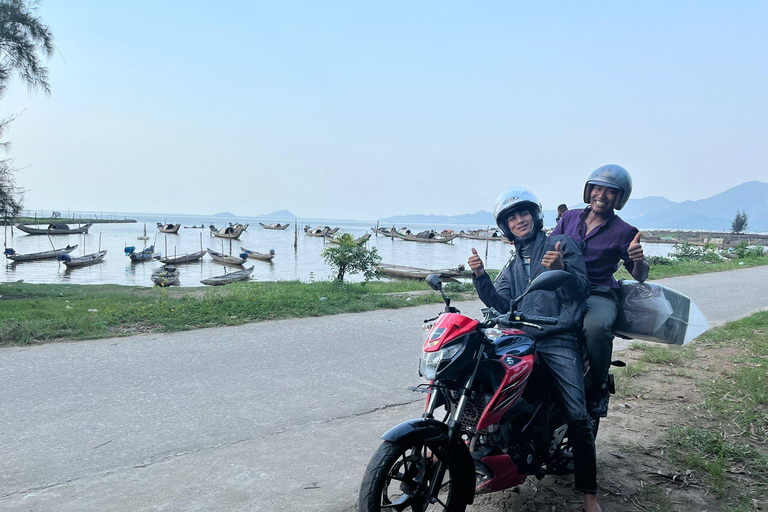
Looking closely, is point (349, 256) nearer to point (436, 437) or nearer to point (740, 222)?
point (436, 437)

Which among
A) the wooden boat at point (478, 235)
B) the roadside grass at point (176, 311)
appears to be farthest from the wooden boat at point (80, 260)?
the wooden boat at point (478, 235)

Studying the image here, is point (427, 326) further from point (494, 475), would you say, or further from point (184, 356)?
point (184, 356)

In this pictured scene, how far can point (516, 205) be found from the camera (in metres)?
2.88

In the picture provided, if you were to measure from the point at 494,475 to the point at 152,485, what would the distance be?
1892 mm

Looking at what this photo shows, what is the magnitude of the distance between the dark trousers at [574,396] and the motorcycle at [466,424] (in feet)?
0.54

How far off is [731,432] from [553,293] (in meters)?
2.23

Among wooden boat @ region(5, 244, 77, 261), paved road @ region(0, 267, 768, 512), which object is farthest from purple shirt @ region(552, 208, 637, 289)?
wooden boat @ region(5, 244, 77, 261)

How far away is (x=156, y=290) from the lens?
43.0 feet

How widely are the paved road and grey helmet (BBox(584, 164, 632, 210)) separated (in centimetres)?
220

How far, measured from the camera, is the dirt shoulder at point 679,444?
9.73 ft

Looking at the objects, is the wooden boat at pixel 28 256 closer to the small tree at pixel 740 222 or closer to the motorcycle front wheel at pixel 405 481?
the motorcycle front wheel at pixel 405 481

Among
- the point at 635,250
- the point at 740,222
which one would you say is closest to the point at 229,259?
the point at 635,250

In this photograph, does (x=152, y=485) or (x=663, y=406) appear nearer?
(x=152, y=485)

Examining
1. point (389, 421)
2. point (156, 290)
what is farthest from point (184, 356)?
point (156, 290)
